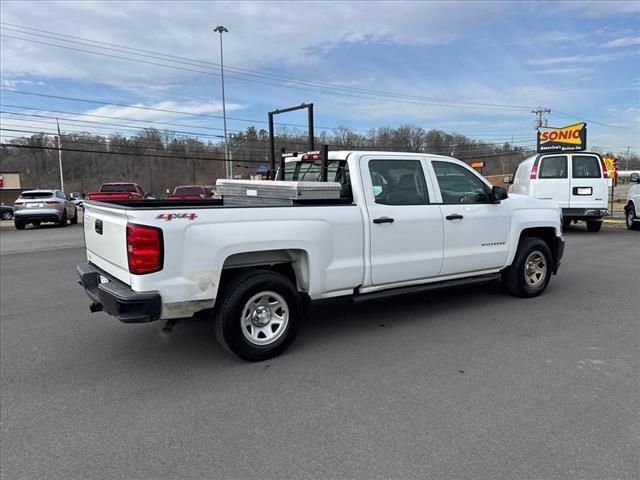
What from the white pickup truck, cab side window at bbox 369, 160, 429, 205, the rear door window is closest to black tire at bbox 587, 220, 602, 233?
the rear door window

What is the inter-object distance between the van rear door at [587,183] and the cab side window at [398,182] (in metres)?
10.2

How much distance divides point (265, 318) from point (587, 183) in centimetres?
1249

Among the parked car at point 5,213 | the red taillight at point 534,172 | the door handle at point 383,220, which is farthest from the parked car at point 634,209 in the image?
the parked car at point 5,213

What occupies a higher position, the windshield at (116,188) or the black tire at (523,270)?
the windshield at (116,188)

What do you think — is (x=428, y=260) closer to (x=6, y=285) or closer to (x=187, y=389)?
(x=187, y=389)

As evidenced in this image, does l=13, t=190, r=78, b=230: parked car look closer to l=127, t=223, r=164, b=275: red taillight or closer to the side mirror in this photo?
l=127, t=223, r=164, b=275: red taillight

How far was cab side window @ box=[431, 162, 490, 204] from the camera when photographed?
557cm

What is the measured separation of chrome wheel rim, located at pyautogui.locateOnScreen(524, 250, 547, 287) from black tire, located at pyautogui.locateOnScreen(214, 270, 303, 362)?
3568 mm

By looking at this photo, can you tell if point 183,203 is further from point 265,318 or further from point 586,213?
point 586,213

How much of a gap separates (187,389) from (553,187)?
42.7 ft

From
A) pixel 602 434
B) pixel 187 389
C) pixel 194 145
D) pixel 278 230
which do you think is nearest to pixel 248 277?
pixel 278 230

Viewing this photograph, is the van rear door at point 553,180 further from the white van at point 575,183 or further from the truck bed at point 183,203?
the truck bed at point 183,203

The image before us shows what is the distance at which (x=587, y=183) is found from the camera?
13.6m

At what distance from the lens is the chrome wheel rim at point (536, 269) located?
6412 mm
